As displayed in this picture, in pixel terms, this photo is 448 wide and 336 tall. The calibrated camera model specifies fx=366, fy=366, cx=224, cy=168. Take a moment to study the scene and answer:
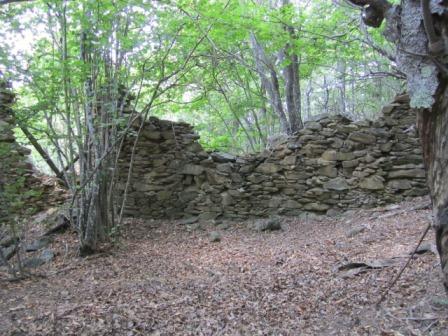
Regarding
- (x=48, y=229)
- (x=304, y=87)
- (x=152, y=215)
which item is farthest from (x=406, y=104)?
(x=304, y=87)

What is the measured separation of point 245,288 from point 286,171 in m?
3.38

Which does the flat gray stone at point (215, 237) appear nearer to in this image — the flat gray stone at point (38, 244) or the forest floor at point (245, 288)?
the forest floor at point (245, 288)

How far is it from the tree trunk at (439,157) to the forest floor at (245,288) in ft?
3.15

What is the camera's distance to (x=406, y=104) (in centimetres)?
580

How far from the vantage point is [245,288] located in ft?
11.0

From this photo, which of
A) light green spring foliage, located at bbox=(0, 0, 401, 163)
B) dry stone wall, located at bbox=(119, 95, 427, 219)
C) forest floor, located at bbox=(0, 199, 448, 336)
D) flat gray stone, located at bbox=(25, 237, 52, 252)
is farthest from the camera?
dry stone wall, located at bbox=(119, 95, 427, 219)

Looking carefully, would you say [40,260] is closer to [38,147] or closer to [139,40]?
[38,147]

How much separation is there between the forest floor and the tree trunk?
37.8 inches

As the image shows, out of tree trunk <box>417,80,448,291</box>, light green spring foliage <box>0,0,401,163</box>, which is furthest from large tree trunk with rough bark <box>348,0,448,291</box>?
light green spring foliage <box>0,0,401,163</box>

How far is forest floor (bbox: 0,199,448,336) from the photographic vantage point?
255 cm

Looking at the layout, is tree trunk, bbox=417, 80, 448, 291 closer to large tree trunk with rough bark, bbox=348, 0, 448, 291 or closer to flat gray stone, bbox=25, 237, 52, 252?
large tree trunk with rough bark, bbox=348, 0, 448, 291

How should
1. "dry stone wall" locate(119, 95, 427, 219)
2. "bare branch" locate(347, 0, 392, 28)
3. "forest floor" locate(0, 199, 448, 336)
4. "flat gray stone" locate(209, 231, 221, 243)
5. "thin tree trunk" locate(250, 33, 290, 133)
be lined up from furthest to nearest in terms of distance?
1. "thin tree trunk" locate(250, 33, 290, 133)
2. "dry stone wall" locate(119, 95, 427, 219)
3. "flat gray stone" locate(209, 231, 221, 243)
4. "forest floor" locate(0, 199, 448, 336)
5. "bare branch" locate(347, 0, 392, 28)

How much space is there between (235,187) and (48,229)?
3.11 metres

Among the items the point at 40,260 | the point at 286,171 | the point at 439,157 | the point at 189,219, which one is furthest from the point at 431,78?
the point at 189,219
